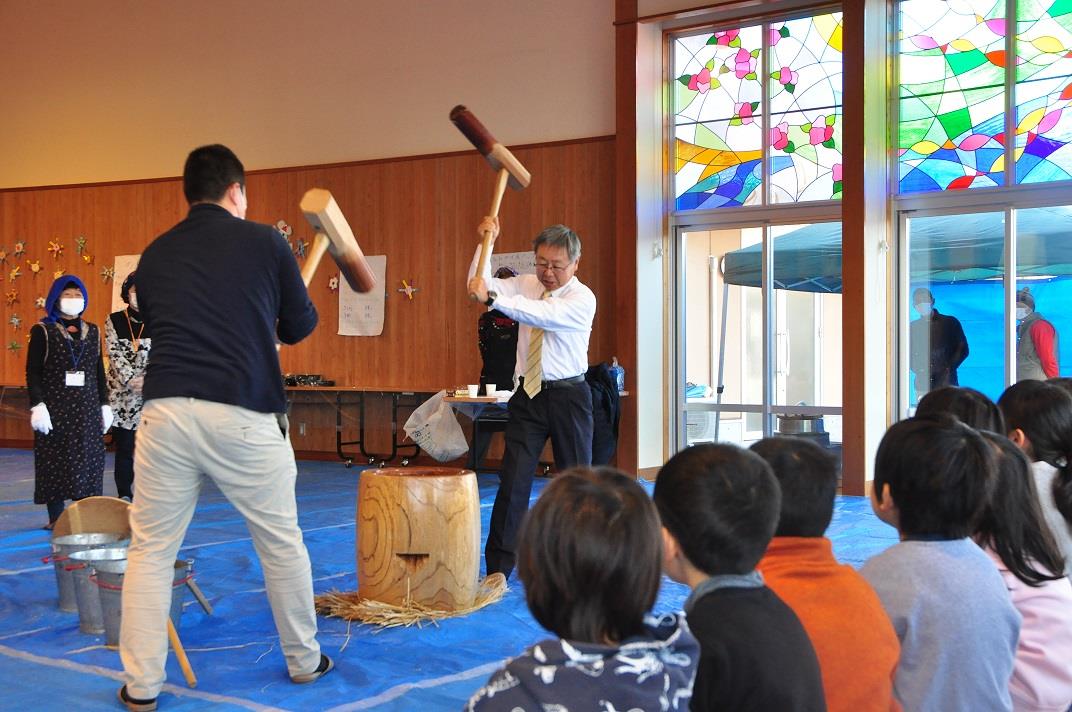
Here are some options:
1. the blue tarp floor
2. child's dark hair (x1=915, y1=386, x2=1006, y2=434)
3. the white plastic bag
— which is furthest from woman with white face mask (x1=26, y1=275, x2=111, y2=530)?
child's dark hair (x1=915, y1=386, x2=1006, y2=434)

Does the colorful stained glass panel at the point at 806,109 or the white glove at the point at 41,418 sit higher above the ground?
the colorful stained glass panel at the point at 806,109

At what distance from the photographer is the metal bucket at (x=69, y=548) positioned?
3826mm

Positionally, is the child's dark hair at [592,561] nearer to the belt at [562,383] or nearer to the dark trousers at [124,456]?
the belt at [562,383]

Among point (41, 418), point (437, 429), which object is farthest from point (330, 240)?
A: point (437, 429)

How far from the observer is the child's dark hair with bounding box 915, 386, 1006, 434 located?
2580 mm

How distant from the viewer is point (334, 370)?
1002 cm

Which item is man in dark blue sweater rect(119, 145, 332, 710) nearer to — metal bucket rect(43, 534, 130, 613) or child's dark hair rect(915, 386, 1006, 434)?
metal bucket rect(43, 534, 130, 613)

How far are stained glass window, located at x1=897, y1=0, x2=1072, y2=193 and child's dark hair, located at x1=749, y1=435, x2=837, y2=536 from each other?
6.57 meters

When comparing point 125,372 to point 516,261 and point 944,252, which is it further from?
point 944,252

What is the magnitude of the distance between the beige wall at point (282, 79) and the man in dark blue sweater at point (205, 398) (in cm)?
608

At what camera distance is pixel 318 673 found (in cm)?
324

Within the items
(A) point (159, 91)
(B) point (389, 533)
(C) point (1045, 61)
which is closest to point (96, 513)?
(B) point (389, 533)

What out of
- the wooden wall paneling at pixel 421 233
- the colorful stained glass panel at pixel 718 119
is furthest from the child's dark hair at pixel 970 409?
the colorful stained glass panel at pixel 718 119

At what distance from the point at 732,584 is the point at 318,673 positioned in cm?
202
